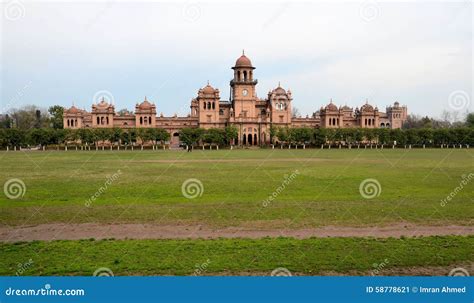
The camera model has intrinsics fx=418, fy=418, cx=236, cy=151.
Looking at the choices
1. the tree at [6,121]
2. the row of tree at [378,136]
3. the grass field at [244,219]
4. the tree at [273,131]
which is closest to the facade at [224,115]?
the tree at [273,131]

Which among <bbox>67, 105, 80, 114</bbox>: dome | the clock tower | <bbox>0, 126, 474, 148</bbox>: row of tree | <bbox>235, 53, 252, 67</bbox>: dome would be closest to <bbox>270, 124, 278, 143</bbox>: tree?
<bbox>0, 126, 474, 148</bbox>: row of tree

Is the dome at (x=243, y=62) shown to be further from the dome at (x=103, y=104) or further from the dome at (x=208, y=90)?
the dome at (x=103, y=104)

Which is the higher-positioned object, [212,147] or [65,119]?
[65,119]

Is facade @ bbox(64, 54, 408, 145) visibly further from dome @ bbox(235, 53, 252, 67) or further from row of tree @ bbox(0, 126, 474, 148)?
row of tree @ bbox(0, 126, 474, 148)

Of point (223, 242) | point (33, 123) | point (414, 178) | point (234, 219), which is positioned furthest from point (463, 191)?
point (33, 123)

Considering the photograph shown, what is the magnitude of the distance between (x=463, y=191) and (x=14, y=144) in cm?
7107

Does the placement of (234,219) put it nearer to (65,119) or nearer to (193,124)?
(193,124)

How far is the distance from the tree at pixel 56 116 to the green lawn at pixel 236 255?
A: 96.9 metres

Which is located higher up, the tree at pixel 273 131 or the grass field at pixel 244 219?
the tree at pixel 273 131

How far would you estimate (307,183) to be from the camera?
1920 centimetres

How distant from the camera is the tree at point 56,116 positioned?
322 feet

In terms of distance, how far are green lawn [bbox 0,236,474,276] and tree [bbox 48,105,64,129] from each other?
318ft

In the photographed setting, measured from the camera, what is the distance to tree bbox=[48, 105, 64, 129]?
98.1 meters

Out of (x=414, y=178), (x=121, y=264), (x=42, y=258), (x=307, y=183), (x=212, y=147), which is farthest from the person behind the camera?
(x=212, y=147)
